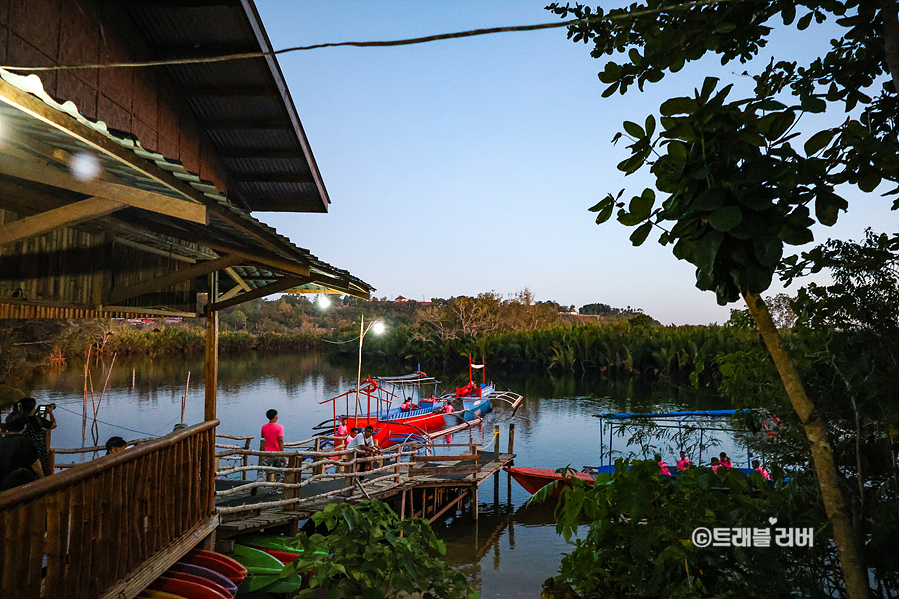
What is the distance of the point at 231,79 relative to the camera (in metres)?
5.34

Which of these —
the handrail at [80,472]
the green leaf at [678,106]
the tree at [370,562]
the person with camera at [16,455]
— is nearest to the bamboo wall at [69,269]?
the person with camera at [16,455]

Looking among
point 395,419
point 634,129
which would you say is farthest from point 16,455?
point 395,419

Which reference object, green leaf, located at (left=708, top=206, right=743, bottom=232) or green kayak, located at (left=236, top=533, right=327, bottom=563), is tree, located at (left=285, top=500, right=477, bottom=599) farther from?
green kayak, located at (left=236, top=533, right=327, bottom=563)

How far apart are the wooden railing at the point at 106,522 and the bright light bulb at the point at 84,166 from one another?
1572mm

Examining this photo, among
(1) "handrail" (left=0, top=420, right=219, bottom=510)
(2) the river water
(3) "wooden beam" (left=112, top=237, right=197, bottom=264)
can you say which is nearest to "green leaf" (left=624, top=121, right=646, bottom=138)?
(2) the river water

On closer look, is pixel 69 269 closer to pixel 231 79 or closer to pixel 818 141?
pixel 231 79

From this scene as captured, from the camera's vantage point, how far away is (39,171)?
2.64 meters

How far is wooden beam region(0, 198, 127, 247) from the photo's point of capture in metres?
2.77

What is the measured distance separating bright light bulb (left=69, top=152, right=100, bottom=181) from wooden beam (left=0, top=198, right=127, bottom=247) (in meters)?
0.13

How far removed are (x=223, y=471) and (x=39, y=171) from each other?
416 cm

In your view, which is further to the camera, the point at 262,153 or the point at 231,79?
the point at 262,153

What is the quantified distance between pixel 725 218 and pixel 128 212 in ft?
14.4

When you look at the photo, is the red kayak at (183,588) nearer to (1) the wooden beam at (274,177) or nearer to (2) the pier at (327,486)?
(2) the pier at (327,486)

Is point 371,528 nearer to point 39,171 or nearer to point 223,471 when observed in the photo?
point 39,171
